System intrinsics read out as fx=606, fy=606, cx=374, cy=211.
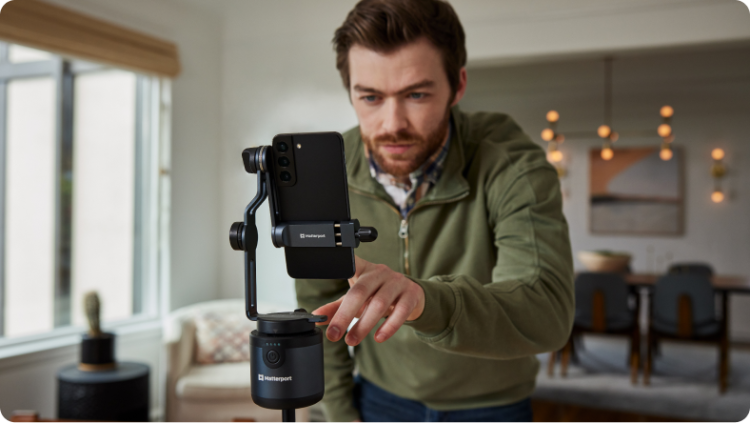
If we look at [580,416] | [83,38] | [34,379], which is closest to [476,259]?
[34,379]

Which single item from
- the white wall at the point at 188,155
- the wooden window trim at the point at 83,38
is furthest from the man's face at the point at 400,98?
the white wall at the point at 188,155

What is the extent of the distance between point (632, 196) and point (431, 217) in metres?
6.28

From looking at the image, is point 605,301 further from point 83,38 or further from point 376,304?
point 376,304

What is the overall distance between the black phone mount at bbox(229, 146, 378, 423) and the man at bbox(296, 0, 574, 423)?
67mm

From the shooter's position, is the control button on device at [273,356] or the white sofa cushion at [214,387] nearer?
the control button on device at [273,356]

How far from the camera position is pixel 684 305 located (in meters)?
4.26

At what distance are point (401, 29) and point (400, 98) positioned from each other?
11 cm

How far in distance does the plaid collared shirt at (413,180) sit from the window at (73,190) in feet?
8.67

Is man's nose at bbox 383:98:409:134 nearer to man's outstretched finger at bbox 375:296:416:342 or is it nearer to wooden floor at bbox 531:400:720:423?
man's outstretched finger at bbox 375:296:416:342

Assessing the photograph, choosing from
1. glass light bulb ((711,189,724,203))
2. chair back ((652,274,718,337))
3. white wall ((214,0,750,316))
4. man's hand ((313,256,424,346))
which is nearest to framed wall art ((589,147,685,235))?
glass light bulb ((711,189,724,203))

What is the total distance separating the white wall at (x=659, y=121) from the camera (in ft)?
20.6

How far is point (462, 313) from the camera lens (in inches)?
28.9

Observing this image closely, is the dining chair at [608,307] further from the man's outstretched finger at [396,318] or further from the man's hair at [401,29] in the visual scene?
the man's outstretched finger at [396,318]

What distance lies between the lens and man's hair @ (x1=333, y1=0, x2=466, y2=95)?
962mm
